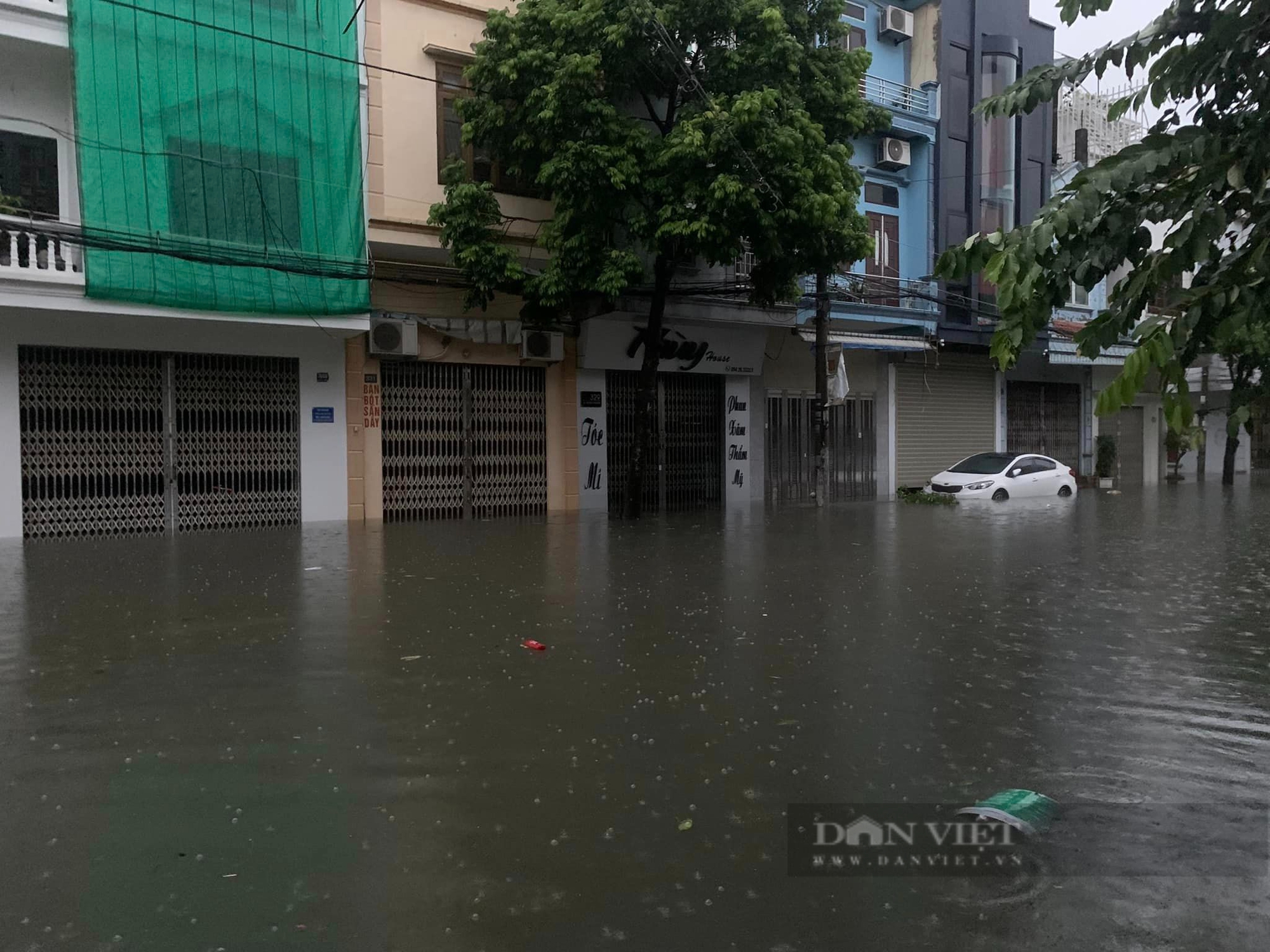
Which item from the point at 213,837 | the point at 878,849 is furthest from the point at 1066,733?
the point at 213,837

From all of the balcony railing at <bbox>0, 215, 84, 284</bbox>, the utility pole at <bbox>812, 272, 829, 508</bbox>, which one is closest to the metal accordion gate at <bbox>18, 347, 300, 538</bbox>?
the balcony railing at <bbox>0, 215, 84, 284</bbox>

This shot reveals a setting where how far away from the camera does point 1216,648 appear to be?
236 inches

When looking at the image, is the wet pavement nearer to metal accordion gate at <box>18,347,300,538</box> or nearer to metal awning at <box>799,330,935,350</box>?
metal accordion gate at <box>18,347,300,538</box>

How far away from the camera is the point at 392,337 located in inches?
595

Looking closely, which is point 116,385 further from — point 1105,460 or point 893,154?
point 1105,460

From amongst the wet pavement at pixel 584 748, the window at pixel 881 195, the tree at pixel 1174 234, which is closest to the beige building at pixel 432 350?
the wet pavement at pixel 584 748

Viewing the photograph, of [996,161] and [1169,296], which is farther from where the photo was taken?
[996,161]

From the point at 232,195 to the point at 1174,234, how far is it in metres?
12.9

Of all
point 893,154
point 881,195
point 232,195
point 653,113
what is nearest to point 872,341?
point 881,195

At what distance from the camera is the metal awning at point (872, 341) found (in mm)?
20609

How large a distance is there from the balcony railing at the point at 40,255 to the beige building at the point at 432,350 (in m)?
3.93

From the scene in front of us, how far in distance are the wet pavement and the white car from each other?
11.7 m

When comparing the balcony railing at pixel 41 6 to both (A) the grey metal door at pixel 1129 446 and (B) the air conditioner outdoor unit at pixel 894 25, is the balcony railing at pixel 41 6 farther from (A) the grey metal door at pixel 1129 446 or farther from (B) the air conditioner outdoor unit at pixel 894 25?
(A) the grey metal door at pixel 1129 446

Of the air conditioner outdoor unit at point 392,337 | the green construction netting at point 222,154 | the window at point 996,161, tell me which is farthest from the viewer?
the window at point 996,161
